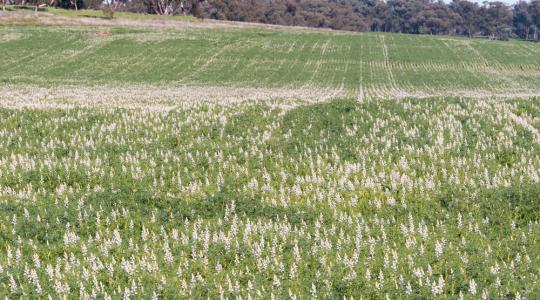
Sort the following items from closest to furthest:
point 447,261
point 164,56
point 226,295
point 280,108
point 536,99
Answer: point 226,295 < point 447,261 < point 280,108 < point 536,99 < point 164,56

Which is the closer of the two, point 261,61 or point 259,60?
point 261,61

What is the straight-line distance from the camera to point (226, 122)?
50.0 feet

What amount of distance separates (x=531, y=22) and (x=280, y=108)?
199 metres

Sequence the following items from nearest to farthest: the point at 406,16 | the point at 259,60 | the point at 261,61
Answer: the point at 261,61, the point at 259,60, the point at 406,16

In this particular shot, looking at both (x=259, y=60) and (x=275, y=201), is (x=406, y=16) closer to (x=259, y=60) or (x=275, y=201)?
(x=259, y=60)

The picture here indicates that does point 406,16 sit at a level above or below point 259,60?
above

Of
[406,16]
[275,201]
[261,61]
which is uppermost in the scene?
[406,16]

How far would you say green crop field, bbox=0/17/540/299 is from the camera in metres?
7.02

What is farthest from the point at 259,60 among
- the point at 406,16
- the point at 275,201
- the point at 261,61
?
the point at 406,16

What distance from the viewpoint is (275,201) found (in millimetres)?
10133

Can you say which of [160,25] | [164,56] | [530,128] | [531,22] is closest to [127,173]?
[530,128]

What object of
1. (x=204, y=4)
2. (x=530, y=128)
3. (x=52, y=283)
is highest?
(x=204, y=4)

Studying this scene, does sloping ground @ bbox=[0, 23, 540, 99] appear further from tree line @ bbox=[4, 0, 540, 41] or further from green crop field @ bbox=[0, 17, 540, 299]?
tree line @ bbox=[4, 0, 540, 41]

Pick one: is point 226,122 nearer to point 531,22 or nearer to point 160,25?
point 160,25
